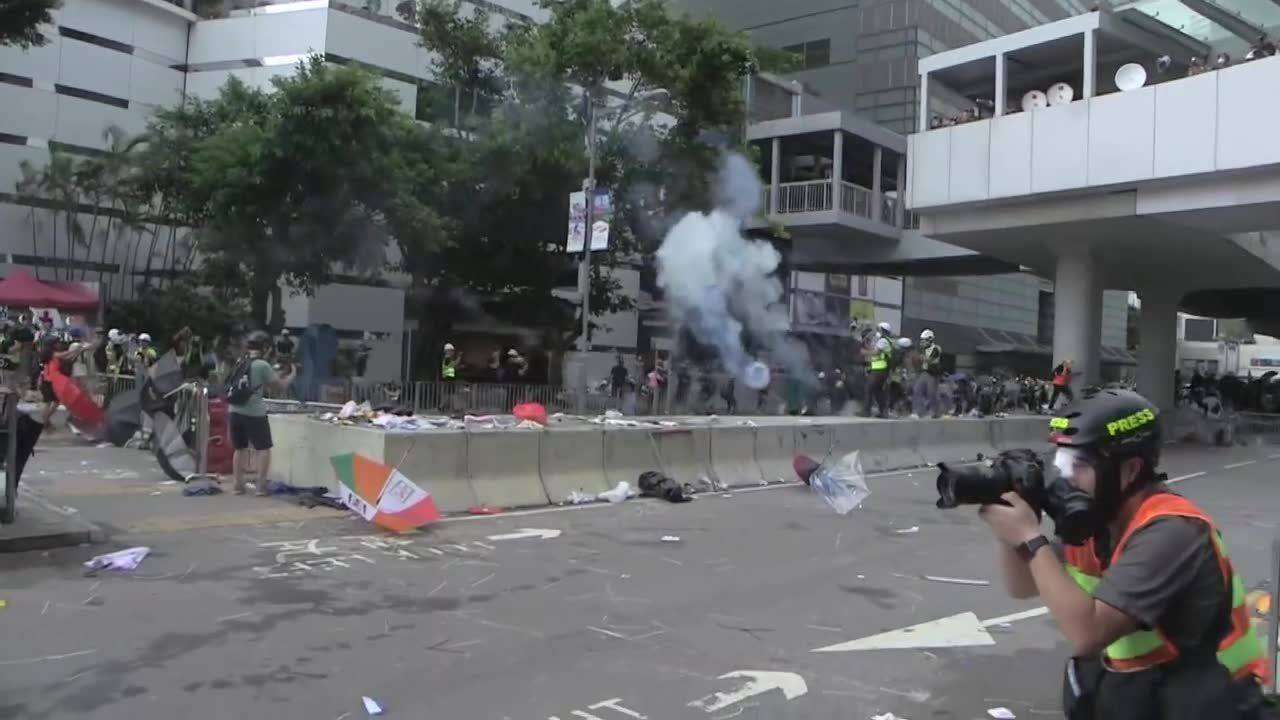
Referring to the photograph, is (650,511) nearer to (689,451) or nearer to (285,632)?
(689,451)

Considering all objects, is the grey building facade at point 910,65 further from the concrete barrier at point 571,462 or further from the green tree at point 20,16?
the concrete barrier at point 571,462

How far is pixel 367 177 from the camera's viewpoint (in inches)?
856

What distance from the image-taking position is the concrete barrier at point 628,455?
11.7 meters

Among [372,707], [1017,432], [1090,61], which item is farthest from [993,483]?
[1090,61]

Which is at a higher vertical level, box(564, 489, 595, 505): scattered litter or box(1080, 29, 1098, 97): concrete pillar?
box(1080, 29, 1098, 97): concrete pillar

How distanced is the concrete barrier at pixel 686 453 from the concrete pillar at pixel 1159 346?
20.7m

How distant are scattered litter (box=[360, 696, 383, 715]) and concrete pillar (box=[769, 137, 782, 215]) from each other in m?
30.6

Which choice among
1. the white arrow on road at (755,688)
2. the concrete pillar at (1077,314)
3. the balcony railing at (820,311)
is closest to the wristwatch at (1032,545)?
the white arrow on road at (755,688)

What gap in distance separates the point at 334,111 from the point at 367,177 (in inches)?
59.9

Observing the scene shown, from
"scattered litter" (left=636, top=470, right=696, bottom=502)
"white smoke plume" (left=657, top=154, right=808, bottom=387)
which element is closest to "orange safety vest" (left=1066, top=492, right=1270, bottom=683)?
"scattered litter" (left=636, top=470, right=696, bottom=502)

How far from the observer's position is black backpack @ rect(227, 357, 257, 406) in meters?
10.3

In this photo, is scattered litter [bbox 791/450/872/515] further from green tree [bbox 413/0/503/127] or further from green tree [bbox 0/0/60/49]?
green tree [bbox 413/0/503/127]

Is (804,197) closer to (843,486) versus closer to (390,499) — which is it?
(843,486)

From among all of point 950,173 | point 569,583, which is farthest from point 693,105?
point 569,583
